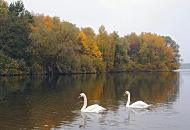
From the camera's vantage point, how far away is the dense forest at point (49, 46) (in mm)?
82625

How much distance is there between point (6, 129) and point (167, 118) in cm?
1015

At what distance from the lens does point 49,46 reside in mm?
87312

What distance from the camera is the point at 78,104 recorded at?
34.1 meters

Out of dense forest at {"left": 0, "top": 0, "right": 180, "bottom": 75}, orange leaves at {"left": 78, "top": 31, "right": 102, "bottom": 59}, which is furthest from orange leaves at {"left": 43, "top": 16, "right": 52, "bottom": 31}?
orange leaves at {"left": 78, "top": 31, "right": 102, "bottom": 59}

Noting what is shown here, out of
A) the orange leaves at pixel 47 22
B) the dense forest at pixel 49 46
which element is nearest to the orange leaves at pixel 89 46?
the dense forest at pixel 49 46

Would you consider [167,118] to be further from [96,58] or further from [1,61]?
[96,58]

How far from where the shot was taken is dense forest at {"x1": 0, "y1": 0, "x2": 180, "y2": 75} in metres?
82.6

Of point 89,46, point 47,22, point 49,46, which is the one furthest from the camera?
point 89,46

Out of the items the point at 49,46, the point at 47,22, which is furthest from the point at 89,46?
the point at 49,46

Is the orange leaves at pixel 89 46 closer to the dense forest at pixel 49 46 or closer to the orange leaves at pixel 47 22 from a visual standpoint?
the dense forest at pixel 49 46

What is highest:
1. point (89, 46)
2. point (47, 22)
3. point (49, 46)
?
point (47, 22)

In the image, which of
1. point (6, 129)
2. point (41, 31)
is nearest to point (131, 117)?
point (6, 129)

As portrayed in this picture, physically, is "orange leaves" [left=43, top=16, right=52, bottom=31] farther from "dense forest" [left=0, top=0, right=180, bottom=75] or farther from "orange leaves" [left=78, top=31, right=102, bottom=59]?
"orange leaves" [left=78, top=31, right=102, bottom=59]

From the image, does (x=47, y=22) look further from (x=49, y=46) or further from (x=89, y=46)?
(x=89, y=46)
